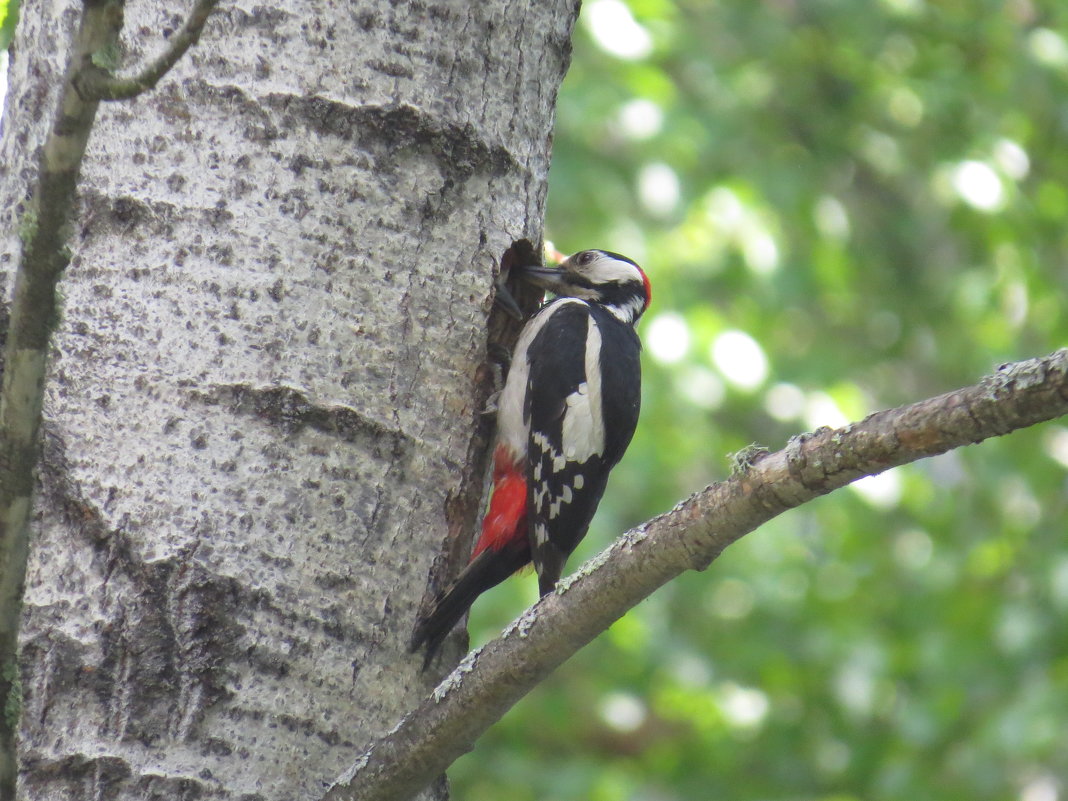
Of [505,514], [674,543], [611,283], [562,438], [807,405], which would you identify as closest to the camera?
[674,543]

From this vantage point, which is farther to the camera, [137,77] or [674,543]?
[674,543]

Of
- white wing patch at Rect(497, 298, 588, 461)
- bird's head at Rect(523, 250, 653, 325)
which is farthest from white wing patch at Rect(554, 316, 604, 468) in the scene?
bird's head at Rect(523, 250, 653, 325)

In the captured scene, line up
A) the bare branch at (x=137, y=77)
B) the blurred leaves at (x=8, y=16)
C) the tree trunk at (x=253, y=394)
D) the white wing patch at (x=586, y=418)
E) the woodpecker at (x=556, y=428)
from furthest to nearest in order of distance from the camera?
the white wing patch at (x=586, y=418), the woodpecker at (x=556, y=428), the blurred leaves at (x=8, y=16), the tree trunk at (x=253, y=394), the bare branch at (x=137, y=77)

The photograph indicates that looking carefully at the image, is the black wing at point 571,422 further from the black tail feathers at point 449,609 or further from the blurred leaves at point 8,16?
the blurred leaves at point 8,16

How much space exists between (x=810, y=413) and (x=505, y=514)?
296 centimetres

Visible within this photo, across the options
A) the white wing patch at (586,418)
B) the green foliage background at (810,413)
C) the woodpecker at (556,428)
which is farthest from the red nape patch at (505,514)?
the green foliage background at (810,413)

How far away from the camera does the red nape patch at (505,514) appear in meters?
2.47

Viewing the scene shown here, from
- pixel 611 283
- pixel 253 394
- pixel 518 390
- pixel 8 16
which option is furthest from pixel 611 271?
pixel 253 394

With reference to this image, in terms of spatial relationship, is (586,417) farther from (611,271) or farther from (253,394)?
(253,394)

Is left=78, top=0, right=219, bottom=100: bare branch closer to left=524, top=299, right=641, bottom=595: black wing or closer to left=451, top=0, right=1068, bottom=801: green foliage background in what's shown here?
left=524, top=299, right=641, bottom=595: black wing

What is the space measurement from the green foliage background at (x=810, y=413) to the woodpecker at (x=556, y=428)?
1.82 m

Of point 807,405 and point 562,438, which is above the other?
point 807,405

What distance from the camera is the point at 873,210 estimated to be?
730 cm

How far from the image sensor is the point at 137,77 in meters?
0.96
